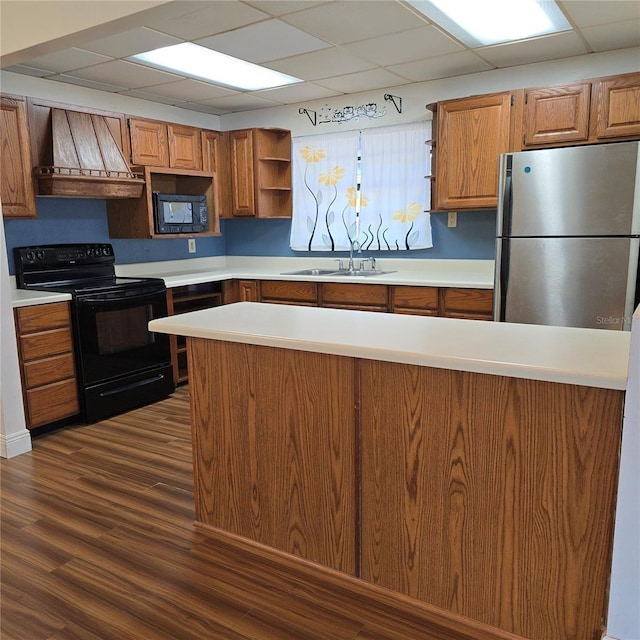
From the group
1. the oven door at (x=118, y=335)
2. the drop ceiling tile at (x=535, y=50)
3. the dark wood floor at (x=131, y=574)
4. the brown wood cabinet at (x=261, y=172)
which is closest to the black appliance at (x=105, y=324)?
the oven door at (x=118, y=335)

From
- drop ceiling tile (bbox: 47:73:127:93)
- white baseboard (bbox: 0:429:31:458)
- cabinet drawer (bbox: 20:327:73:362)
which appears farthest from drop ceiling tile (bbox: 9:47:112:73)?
white baseboard (bbox: 0:429:31:458)

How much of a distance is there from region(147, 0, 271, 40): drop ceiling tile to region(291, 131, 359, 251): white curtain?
1.88 meters

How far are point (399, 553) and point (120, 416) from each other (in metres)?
2.57

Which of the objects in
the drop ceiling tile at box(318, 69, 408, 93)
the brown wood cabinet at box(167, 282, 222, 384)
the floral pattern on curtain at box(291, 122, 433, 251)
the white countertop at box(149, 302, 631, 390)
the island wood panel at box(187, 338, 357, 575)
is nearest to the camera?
the white countertop at box(149, 302, 631, 390)

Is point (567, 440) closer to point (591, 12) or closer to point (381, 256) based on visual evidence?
point (591, 12)

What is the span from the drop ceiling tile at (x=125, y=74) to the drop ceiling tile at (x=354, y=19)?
4.21 feet

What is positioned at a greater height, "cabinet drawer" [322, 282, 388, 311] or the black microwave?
the black microwave

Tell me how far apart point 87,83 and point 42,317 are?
6.05 ft

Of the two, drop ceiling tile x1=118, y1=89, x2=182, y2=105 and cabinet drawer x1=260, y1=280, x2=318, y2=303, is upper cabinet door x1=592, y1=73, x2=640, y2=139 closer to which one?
cabinet drawer x1=260, y1=280, x2=318, y2=303

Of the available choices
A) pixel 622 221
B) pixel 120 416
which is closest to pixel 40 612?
pixel 120 416

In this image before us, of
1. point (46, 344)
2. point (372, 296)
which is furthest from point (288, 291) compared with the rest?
point (46, 344)

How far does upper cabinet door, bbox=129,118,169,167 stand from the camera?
4.26 m

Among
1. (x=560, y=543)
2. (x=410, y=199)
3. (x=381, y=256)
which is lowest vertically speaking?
(x=560, y=543)

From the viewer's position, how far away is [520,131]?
3.63m
